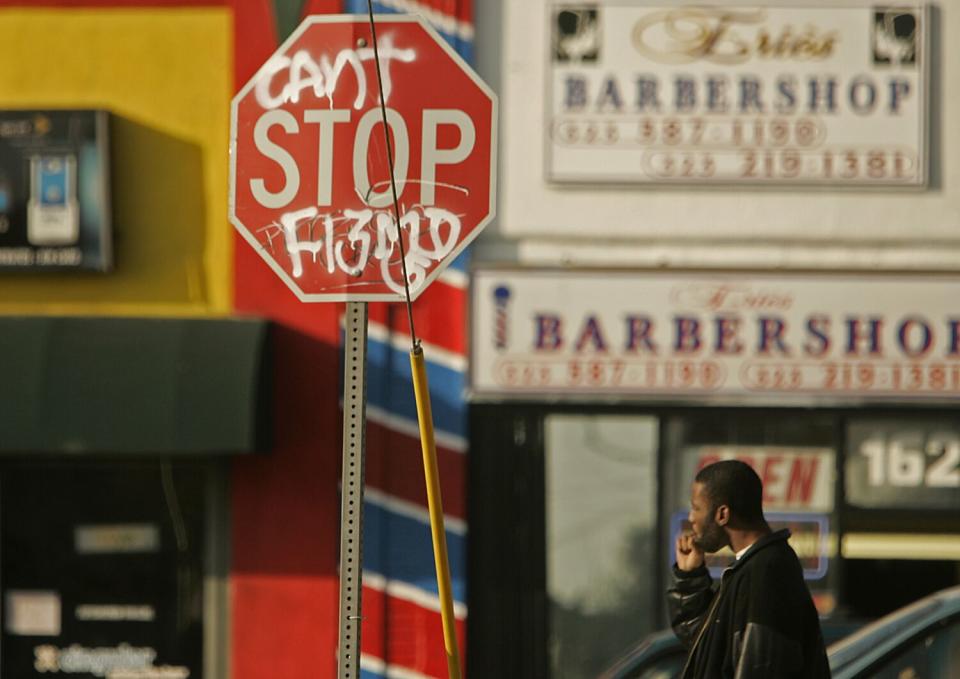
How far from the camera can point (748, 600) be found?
422cm

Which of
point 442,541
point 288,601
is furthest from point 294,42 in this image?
point 288,601

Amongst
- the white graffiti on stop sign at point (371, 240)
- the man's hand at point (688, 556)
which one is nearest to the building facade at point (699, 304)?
the man's hand at point (688, 556)

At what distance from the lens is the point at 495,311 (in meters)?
9.66

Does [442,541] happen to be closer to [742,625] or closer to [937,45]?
[742,625]

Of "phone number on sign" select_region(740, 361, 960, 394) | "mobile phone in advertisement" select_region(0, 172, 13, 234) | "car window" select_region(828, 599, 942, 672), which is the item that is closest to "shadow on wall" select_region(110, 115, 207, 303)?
"mobile phone in advertisement" select_region(0, 172, 13, 234)

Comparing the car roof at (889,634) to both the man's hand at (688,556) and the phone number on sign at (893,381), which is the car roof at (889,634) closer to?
the man's hand at (688,556)

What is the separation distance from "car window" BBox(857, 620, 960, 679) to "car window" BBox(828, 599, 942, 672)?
8cm

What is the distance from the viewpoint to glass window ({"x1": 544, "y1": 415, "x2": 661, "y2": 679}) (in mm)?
9578

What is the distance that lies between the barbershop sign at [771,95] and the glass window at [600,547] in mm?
1629

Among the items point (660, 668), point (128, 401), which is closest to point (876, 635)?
point (660, 668)

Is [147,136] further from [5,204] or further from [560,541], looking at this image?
[560,541]

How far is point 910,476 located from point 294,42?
242 inches

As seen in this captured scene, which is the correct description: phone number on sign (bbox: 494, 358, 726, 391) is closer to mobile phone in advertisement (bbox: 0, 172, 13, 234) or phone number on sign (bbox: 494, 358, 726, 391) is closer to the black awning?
the black awning

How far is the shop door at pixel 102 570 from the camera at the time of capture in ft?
32.2
